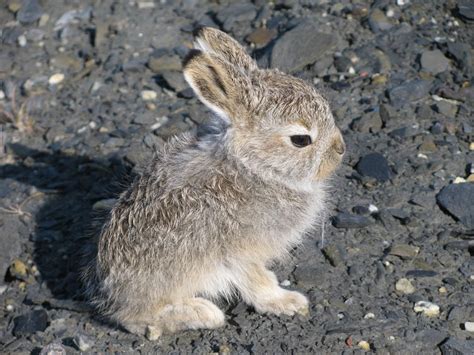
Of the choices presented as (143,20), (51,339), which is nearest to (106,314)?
(51,339)

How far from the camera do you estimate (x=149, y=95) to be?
27.0 ft

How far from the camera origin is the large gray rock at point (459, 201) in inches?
247

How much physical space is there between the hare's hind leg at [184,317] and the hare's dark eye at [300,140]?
1.29 metres

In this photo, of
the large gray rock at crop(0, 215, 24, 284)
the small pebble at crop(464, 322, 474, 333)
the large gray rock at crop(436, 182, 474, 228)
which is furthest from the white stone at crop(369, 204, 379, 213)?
the large gray rock at crop(0, 215, 24, 284)

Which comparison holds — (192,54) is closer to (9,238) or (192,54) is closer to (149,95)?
(9,238)

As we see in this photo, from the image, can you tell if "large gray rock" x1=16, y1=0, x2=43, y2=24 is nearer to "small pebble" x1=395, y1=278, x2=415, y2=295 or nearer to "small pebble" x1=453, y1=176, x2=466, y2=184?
"small pebble" x1=453, y1=176, x2=466, y2=184

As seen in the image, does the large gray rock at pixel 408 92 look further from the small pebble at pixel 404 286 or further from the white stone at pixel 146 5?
the white stone at pixel 146 5

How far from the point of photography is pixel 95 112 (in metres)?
8.23

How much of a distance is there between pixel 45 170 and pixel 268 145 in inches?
119

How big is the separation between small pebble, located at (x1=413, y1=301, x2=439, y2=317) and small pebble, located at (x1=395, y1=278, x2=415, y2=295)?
15 cm

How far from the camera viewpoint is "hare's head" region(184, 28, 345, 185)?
5.40 m

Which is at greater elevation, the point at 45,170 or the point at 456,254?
the point at 456,254

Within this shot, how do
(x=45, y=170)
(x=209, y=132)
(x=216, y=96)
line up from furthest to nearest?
(x=45, y=170)
(x=209, y=132)
(x=216, y=96)

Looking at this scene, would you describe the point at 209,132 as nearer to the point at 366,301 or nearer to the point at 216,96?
the point at 216,96
